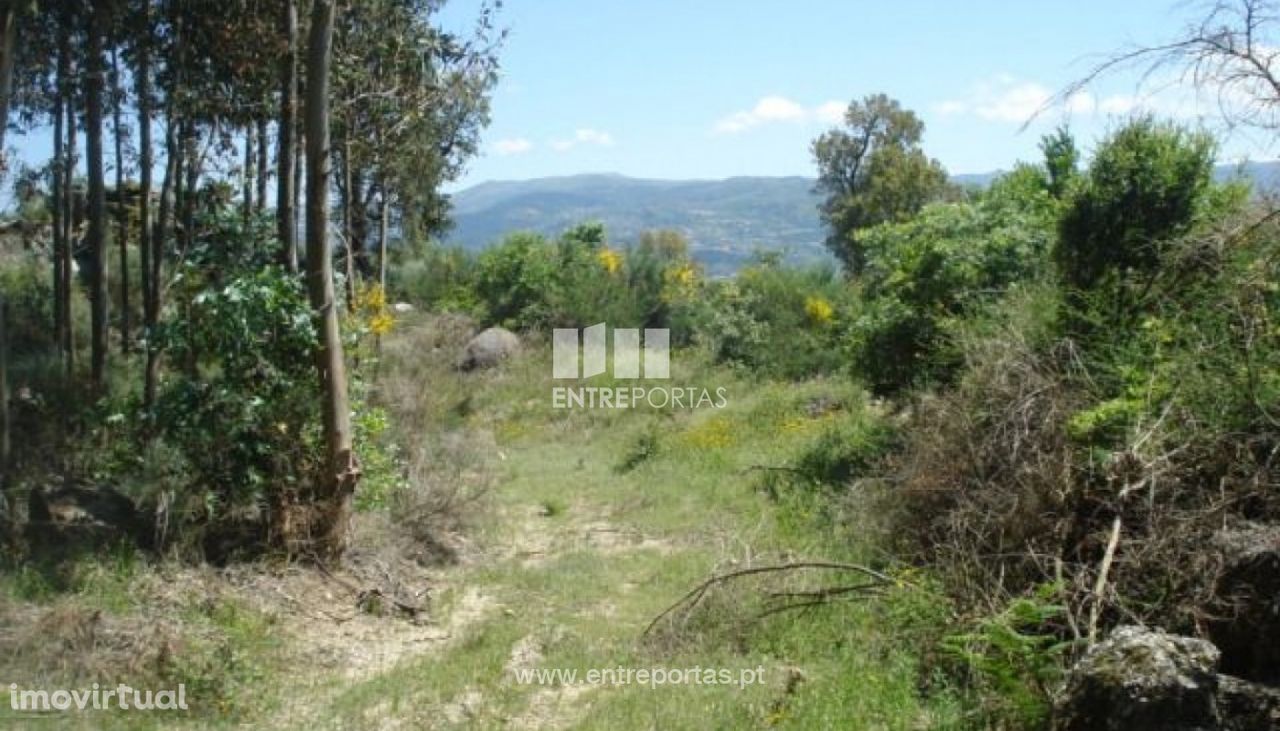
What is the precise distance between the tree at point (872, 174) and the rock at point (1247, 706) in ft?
96.8

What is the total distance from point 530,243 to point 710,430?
40.6ft

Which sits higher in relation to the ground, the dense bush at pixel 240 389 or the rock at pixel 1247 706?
the dense bush at pixel 240 389

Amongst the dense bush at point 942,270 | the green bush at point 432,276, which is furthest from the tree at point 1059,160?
the green bush at point 432,276

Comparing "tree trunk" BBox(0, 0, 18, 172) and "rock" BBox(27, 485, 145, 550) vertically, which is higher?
"tree trunk" BBox(0, 0, 18, 172)

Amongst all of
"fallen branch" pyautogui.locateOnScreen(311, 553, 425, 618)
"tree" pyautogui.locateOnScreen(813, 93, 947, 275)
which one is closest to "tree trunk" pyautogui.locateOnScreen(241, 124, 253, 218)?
"fallen branch" pyautogui.locateOnScreen(311, 553, 425, 618)

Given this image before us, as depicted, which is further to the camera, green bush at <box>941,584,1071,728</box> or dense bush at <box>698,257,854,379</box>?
dense bush at <box>698,257,854,379</box>

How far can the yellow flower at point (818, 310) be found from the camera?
19922mm

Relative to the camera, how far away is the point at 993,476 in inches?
277

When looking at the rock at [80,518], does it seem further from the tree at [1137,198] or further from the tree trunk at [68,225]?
the tree at [1137,198]

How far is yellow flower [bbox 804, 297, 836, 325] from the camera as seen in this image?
65.4ft

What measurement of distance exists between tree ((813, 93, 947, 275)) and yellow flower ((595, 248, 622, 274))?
397 inches

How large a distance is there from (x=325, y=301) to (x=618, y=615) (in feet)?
10.8

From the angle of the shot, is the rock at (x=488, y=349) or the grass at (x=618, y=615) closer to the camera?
the grass at (x=618, y=615)

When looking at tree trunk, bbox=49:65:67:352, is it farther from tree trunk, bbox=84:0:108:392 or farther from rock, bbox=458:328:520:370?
rock, bbox=458:328:520:370
